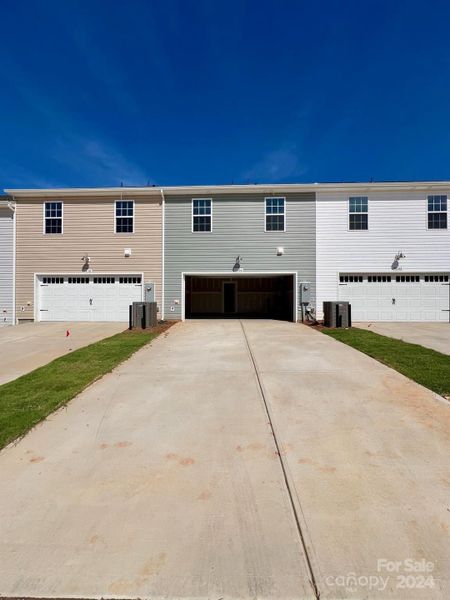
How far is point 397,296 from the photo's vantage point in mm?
13602

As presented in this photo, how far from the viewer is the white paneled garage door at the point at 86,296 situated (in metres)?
14.1

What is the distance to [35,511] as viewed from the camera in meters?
2.22

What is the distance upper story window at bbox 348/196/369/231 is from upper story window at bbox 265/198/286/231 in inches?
116

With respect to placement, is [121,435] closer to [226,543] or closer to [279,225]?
[226,543]

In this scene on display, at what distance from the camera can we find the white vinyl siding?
13516 mm

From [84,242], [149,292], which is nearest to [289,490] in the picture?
[149,292]

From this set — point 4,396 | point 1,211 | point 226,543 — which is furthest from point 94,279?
point 226,543

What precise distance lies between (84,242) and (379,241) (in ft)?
43.0

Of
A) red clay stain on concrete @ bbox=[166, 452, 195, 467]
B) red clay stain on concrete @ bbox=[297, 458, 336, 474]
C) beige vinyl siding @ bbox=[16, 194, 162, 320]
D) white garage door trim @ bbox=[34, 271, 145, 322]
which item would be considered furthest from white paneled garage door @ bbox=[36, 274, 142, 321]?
red clay stain on concrete @ bbox=[297, 458, 336, 474]

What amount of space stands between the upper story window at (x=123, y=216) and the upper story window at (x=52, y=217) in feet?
8.65

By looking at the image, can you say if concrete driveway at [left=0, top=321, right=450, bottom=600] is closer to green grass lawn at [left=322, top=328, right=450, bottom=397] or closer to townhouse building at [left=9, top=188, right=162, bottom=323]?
green grass lawn at [left=322, top=328, right=450, bottom=397]

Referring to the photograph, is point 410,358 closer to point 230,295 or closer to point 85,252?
point 85,252

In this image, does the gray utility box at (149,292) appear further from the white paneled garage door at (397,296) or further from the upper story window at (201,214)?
the white paneled garage door at (397,296)

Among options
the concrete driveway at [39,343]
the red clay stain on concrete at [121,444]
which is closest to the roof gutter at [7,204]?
the concrete driveway at [39,343]
